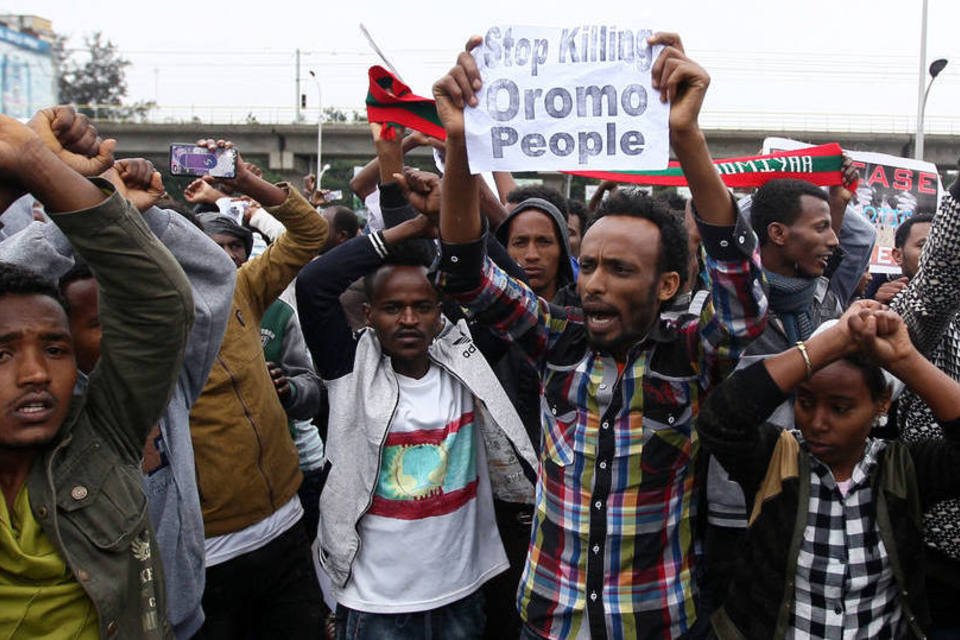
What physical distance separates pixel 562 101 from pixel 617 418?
845 millimetres

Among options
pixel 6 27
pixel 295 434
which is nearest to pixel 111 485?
pixel 295 434

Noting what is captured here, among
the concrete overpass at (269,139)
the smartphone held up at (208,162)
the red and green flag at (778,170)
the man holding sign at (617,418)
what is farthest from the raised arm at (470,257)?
the concrete overpass at (269,139)

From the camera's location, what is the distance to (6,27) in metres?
44.3

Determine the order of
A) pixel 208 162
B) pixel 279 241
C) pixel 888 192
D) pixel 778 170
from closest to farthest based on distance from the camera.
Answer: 1. pixel 208 162
2. pixel 279 241
3. pixel 778 170
4. pixel 888 192

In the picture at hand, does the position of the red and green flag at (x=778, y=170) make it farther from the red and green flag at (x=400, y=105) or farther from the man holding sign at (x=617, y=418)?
the man holding sign at (x=617, y=418)

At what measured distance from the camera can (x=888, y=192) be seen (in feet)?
16.5

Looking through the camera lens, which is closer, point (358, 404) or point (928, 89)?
point (358, 404)

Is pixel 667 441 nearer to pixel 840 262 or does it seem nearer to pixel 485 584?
pixel 485 584

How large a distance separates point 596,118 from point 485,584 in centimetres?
168

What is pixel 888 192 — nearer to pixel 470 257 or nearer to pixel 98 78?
pixel 470 257

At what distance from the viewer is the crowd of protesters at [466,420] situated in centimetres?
192

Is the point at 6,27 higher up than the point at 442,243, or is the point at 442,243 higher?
the point at 6,27

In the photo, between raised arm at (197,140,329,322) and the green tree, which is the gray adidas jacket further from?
the green tree

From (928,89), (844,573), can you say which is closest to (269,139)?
(928,89)
